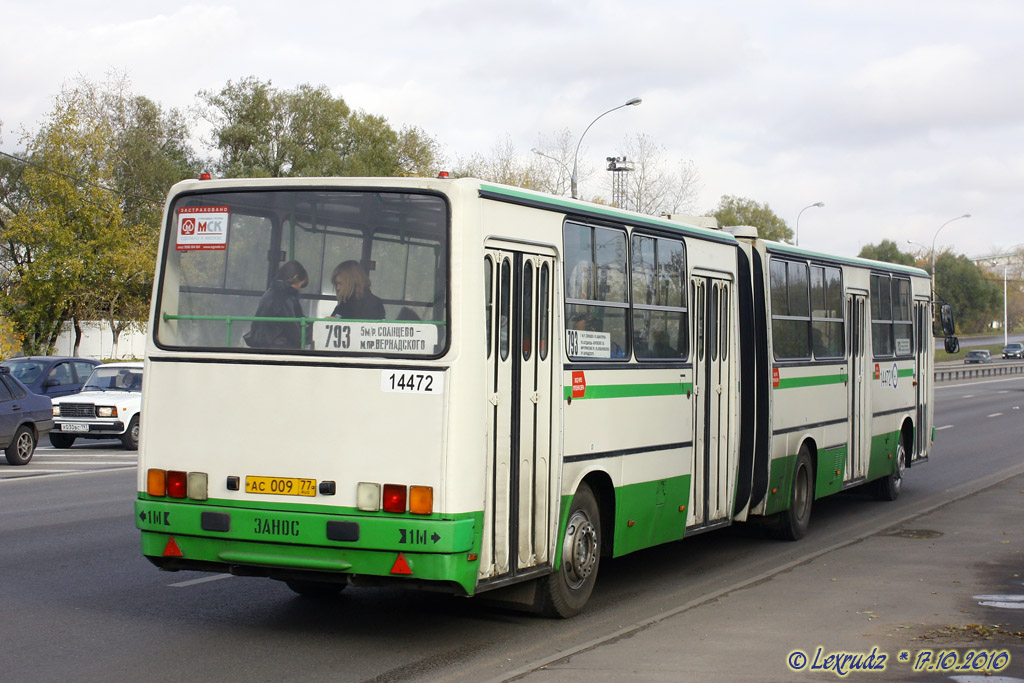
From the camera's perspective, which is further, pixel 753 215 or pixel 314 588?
pixel 753 215

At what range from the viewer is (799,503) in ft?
40.9

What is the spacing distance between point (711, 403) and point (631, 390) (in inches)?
71.5

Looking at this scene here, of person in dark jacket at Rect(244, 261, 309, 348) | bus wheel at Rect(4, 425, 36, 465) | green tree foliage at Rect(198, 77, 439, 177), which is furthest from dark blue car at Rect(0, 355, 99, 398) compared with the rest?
green tree foliage at Rect(198, 77, 439, 177)

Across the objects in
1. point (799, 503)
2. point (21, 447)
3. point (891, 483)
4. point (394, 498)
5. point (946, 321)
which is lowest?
point (891, 483)

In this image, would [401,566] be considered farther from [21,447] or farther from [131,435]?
[131,435]

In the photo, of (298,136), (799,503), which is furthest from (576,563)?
(298,136)

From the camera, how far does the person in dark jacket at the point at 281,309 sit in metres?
7.25

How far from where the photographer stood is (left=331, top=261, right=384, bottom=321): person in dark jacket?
7.10 meters

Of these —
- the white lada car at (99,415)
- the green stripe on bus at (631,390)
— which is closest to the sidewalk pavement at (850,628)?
the green stripe on bus at (631,390)

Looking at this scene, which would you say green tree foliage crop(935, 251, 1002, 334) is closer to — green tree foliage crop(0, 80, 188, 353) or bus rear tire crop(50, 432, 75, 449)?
green tree foliage crop(0, 80, 188, 353)

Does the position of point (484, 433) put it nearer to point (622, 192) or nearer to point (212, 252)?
point (212, 252)

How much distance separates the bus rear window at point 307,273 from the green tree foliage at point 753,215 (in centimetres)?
7721

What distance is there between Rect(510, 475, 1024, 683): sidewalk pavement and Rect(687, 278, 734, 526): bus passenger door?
93 cm

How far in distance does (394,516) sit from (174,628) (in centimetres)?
197
